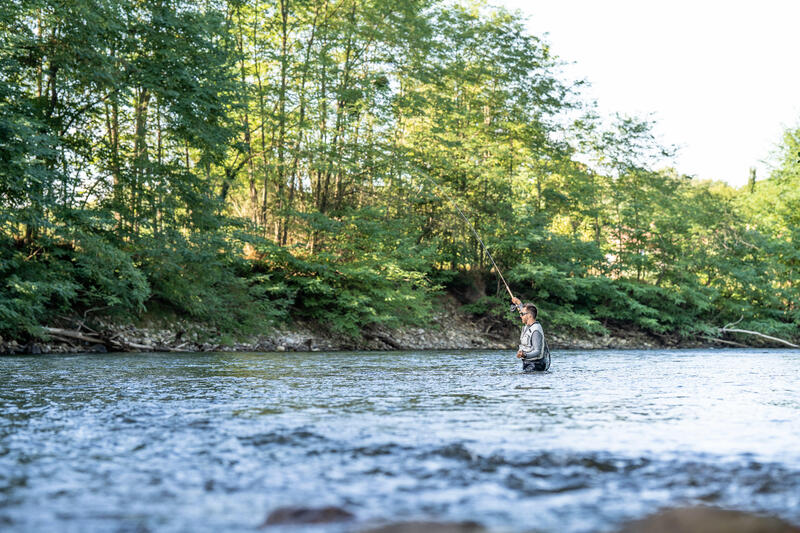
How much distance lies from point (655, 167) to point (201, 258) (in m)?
25.9

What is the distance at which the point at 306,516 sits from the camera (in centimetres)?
324

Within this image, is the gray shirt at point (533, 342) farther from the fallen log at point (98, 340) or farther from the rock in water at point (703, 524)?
the fallen log at point (98, 340)

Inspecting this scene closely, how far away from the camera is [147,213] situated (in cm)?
1880

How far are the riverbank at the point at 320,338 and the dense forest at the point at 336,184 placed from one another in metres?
0.51

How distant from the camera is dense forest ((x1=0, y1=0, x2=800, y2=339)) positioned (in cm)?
1705

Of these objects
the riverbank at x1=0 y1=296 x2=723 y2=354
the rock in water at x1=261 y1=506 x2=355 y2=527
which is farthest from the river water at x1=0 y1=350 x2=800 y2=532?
the riverbank at x1=0 y1=296 x2=723 y2=354

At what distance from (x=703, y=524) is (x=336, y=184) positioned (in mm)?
24283

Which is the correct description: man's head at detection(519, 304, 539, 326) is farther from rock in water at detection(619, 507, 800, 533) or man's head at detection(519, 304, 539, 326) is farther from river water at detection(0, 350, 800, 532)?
rock in water at detection(619, 507, 800, 533)

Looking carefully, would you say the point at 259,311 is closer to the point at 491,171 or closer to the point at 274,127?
the point at 274,127

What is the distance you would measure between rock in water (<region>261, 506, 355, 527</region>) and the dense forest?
1283cm

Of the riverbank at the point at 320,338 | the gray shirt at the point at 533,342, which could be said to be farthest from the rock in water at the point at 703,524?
the riverbank at the point at 320,338

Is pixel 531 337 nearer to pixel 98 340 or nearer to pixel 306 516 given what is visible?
pixel 306 516

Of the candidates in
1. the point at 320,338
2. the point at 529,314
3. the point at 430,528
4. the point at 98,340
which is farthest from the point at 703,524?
the point at 320,338

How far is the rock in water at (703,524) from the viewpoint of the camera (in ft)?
9.07
